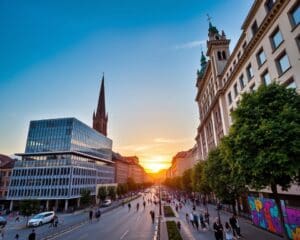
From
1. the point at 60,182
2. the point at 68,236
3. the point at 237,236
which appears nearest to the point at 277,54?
the point at 237,236

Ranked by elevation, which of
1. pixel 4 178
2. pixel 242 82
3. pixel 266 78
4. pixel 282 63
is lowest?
pixel 4 178

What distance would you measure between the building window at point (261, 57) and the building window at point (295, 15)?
5396 mm

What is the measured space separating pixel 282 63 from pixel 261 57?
463cm

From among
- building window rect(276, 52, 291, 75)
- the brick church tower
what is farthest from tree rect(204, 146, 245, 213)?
the brick church tower

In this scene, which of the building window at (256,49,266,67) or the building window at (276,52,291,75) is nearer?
the building window at (276,52,291,75)

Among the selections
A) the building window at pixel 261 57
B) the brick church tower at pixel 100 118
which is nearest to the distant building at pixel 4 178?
the brick church tower at pixel 100 118

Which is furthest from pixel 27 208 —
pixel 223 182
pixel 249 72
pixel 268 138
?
pixel 249 72

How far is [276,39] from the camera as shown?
70.9ft

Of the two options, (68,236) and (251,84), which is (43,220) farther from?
(251,84)

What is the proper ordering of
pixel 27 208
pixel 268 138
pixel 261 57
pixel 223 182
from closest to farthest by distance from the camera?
pixel 268 138 → pixel 261 57 → pixel 223 182 → pixel 27 208

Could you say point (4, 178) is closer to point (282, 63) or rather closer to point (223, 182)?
point (223, 182)

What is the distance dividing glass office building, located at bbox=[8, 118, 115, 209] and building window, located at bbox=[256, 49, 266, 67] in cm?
5361

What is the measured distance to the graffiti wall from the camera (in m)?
16.4

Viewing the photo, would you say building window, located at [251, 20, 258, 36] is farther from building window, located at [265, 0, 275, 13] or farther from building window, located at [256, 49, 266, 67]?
building window, located at [256, 49, 266, 67]
